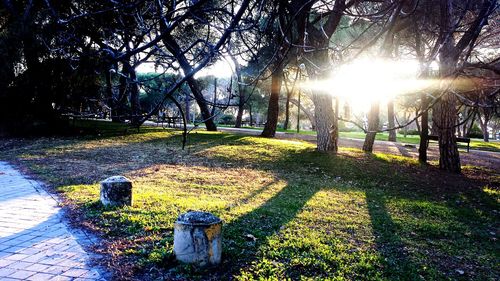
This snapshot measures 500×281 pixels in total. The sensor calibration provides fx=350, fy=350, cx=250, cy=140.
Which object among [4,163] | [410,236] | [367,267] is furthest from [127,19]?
[4,163]

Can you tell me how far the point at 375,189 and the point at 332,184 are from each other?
1156 mm

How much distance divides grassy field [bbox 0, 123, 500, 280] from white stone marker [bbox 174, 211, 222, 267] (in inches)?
4.7

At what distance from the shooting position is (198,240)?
384 centimetres

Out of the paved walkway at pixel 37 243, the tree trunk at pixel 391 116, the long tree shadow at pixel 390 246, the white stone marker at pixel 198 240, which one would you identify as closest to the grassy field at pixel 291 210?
the long tree shadow at pixel 390 246

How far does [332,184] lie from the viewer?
9969 mm

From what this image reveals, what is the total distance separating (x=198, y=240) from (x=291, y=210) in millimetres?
3152

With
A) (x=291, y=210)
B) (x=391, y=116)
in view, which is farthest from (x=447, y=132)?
(x=391, y=116)

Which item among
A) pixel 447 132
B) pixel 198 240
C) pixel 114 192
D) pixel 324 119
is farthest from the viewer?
pixel 324 119

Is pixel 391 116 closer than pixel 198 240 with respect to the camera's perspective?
No

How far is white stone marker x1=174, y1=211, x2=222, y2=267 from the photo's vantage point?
3.84 meters

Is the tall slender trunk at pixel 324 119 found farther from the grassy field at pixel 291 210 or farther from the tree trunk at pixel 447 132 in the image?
the tree trunk at pixel 447 132

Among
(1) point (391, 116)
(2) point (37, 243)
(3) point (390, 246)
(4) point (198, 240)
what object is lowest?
(3) point (390, 246)

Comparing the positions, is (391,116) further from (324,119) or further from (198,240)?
(198,240)

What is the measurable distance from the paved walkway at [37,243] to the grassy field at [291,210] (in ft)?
1.08
